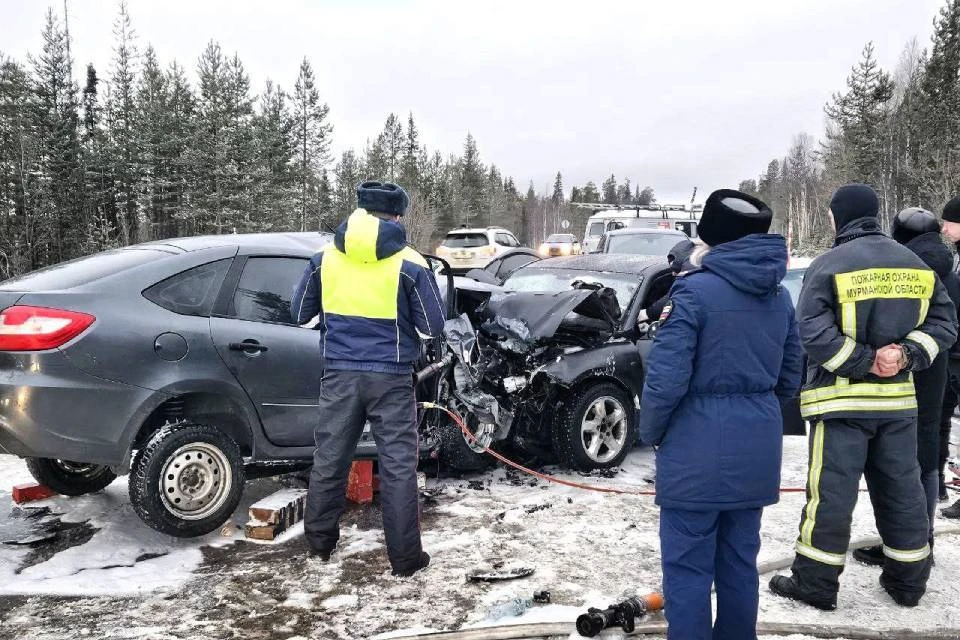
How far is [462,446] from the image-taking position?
206 inches

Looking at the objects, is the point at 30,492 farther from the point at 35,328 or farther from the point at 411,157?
the point at 411,157

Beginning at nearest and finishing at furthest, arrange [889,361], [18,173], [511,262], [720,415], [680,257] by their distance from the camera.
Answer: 1. [720,415]
2. [889,361]
3. [680,257]
4. [511,262]
5. [18,173]

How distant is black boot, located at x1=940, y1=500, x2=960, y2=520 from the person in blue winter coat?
9.25ft

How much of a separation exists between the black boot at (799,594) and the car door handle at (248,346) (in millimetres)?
3064

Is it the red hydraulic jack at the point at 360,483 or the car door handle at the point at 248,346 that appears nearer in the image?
the car door handle at the point at 248,346

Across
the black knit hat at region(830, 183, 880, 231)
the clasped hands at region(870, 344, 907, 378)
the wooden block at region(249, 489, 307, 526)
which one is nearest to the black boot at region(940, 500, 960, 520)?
the clasped hands at region(870, 344, 907, 378)

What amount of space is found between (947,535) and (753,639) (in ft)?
8.17

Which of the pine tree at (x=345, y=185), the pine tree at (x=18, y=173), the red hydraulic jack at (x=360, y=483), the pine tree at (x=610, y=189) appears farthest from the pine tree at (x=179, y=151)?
the pine tree at (x=610, y=189)

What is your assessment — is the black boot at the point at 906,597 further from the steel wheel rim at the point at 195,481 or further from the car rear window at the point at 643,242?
the car rear window at the point at 643,242

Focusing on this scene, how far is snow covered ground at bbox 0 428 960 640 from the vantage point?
3172mm

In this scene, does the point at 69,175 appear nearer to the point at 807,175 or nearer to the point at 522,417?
the point at 522,417

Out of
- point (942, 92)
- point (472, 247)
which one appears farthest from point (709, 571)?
point (942, 92)

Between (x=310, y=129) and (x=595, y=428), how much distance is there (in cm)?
4727

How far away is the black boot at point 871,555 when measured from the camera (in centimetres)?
389
